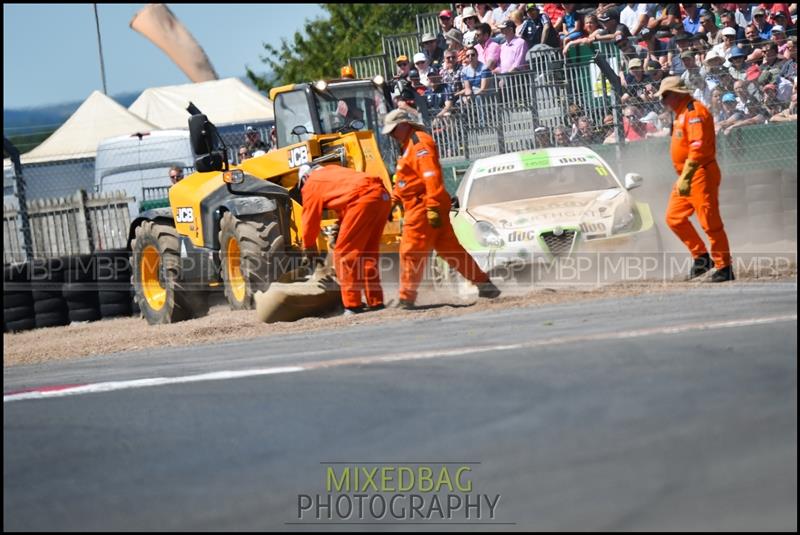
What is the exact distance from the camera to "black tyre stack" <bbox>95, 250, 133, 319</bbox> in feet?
51.6

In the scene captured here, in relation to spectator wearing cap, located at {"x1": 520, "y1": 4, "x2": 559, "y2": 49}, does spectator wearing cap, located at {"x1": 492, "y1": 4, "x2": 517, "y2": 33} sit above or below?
above

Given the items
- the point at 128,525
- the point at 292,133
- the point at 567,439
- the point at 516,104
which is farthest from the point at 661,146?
the point at 128,525

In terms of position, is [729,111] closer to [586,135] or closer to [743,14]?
[586,135]

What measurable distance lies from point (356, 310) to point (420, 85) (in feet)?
23.2

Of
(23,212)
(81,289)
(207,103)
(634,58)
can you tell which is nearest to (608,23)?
(634,58)

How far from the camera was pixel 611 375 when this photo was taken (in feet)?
18.7

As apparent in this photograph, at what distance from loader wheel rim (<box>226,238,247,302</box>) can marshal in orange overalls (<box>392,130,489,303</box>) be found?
2.57m

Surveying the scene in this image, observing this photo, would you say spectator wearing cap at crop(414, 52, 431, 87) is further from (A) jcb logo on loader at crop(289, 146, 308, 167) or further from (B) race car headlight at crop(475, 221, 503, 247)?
(B) race car headlight at crop(475, 221, 503, 247)

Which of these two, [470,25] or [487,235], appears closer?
[487,235]

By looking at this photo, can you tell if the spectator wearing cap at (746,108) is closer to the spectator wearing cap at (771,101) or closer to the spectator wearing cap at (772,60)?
the spectator wearing cap at (771,101)

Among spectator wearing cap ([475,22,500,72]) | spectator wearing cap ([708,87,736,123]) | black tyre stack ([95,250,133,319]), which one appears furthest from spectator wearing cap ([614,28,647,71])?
black tyre stack ([95,250,133,319])

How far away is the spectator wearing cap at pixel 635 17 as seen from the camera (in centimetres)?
1764

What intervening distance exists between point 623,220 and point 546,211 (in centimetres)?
74

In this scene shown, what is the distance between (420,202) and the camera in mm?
10664
